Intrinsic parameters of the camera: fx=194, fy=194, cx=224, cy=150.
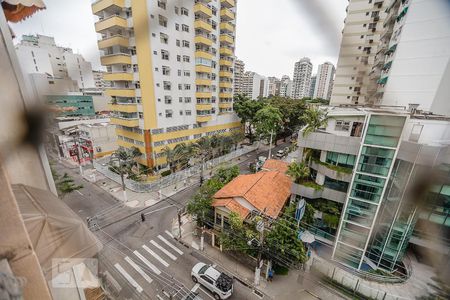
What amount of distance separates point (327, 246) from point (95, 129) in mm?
22207

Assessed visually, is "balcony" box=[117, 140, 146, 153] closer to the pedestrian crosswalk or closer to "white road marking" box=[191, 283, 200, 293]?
the pedestrian crosswalk

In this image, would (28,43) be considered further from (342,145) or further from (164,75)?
(164,75)

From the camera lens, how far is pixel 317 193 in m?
9.41

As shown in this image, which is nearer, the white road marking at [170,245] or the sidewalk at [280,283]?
the sidewalk at [280,283]

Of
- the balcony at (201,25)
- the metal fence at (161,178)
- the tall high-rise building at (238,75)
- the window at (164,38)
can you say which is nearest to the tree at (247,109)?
the metal fence at (161,178)

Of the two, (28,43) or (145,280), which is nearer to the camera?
(28,43)

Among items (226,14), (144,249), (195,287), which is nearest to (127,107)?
(144,249)

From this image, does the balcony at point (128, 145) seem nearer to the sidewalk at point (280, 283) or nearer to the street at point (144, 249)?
the street at point (144, 249)

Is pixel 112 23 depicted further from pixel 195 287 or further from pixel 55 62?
pixel 195 287

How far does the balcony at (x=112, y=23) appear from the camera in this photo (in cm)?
1138

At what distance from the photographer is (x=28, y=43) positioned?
1.10 meters

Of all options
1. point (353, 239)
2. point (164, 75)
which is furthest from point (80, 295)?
point (164, 75)

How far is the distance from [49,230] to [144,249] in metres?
10.2

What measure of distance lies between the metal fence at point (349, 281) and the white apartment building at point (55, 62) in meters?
10.1
